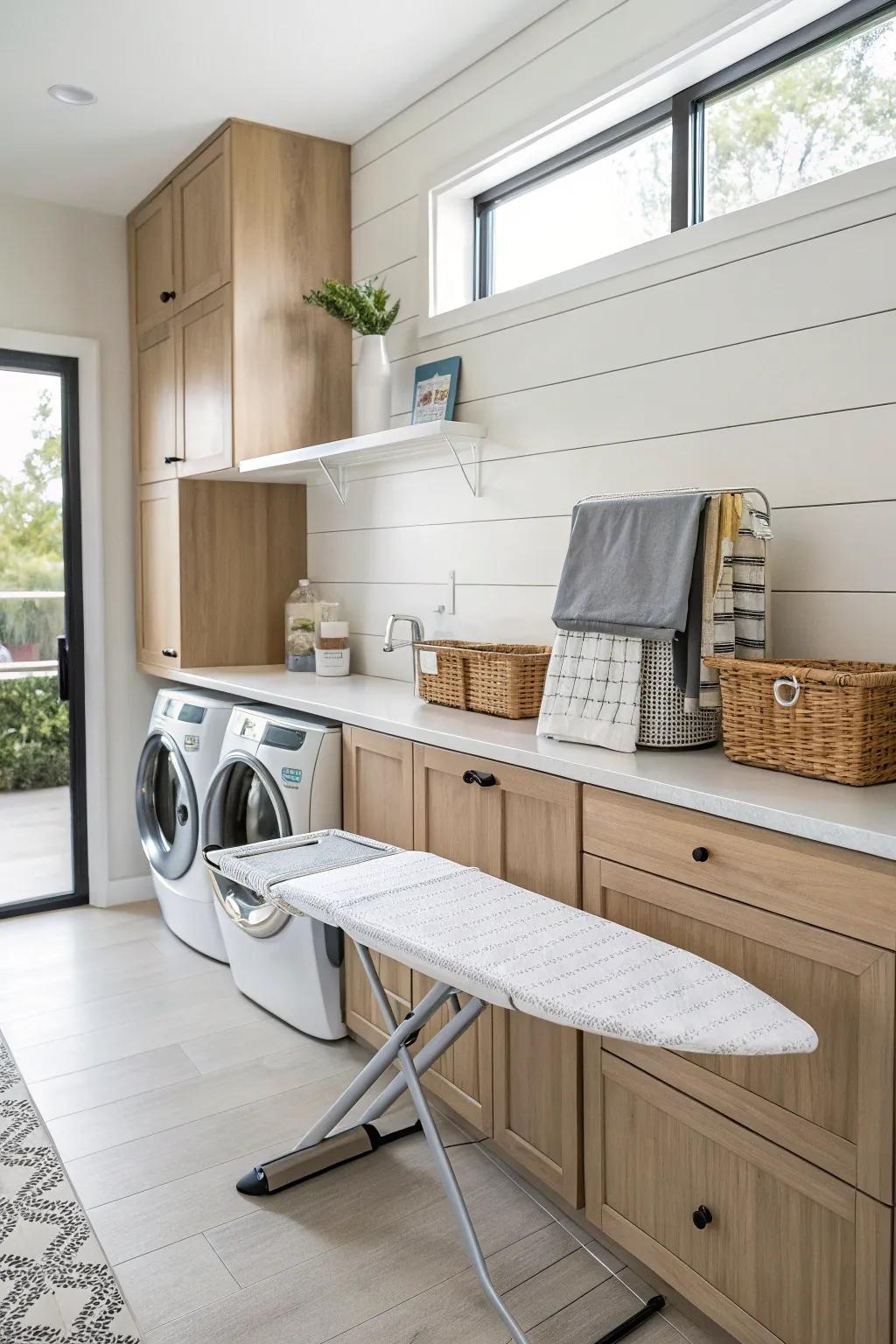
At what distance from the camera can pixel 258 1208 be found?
2.00 m

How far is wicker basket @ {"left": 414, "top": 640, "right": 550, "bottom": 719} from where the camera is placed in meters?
2.32

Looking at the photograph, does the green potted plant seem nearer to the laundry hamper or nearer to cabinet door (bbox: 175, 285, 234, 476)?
cabinet door (bbox: 175, 285, 234, 476)

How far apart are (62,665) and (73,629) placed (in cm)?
15

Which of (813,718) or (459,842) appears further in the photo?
(459,842)

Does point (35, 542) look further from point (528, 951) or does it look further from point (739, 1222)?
point (739, 1222)

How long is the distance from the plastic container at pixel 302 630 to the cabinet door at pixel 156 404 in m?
0.64

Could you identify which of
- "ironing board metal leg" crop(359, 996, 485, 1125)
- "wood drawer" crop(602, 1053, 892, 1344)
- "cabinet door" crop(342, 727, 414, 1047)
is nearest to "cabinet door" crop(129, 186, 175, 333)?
"cabinet door" crop(342, 727, 414, 1047)

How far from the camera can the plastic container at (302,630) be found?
3.49 m

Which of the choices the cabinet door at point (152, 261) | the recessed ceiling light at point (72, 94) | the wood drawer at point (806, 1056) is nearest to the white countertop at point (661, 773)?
the wood drawer at point (806, 1056)

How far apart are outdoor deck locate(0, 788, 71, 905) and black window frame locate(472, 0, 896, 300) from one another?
2753 mm

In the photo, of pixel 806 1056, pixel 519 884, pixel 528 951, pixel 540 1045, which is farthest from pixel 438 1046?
pixel 806 1056

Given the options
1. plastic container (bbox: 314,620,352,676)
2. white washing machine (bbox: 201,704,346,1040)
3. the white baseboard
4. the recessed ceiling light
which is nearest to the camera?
white washing machine (bbox: 201,704,346,1040)

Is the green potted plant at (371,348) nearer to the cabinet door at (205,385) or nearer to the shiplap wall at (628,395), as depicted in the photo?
the shiplap wall at (628,395)

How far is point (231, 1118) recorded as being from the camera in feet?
7.62
